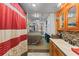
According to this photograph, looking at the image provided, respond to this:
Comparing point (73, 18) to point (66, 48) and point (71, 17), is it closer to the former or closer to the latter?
point (71, 17)

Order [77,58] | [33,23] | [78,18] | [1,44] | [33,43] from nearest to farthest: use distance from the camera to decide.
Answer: [77,58] < [1,44] < [78,18] < [33,43] < [33,23]

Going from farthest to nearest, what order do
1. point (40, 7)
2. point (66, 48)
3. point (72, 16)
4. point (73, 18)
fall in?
point (40, 7), point (72, 16), point (73, 18), point (66, 48)

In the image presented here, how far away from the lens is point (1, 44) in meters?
1.89

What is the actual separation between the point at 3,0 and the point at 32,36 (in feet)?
21.0

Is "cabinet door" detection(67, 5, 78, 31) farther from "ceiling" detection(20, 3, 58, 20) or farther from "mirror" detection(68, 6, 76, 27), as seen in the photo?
"ceiling" detection(20, 3, 58, 20)

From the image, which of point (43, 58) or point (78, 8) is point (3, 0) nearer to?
point (43, 58)

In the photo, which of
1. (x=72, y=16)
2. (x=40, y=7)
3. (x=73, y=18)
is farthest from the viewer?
(x=40, y=7)

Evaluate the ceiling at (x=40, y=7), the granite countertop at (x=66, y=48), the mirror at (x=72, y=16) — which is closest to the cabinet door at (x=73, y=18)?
the mirror at (x=72, y=16)

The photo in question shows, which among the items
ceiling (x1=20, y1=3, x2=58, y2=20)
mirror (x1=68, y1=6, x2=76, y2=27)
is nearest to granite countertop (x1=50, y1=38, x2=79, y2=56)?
mirror (x1=68, y1=6, x2=76, y2=27)

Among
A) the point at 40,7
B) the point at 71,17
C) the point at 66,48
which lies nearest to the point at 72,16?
the point at 71,17

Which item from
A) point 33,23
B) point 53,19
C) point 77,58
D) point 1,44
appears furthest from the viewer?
point 33,23

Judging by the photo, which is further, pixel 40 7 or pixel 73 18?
pixel 40 7

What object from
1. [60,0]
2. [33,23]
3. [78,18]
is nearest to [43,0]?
[60,0]

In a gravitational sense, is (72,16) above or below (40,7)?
below
